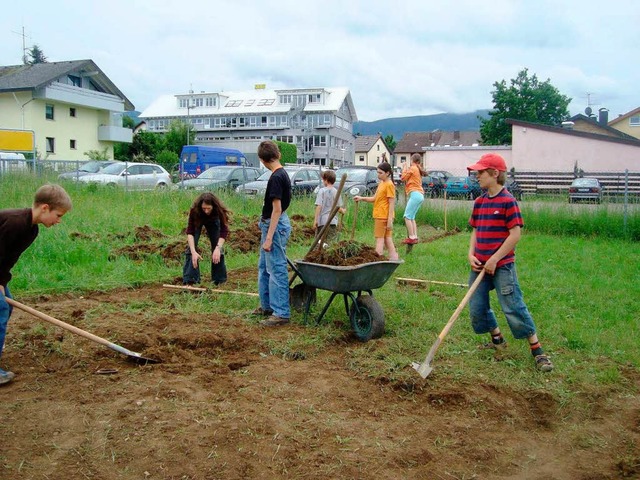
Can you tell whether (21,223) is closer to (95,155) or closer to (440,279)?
(440,279)

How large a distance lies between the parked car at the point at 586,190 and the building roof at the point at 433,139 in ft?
241

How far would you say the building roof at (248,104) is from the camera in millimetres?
69188

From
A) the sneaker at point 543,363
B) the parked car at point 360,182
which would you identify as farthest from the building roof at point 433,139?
the sneaker at point 543,363

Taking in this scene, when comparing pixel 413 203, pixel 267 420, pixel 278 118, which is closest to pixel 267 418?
pixel 267 420

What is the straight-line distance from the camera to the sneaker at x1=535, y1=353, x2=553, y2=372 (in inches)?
186

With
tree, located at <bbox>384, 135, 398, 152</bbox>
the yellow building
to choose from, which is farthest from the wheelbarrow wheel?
tree, located at <bbox>384, 135, 398, 152</bbox>

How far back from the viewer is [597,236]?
13828 millimetres

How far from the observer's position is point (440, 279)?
27.6ft

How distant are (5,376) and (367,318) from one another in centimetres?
305

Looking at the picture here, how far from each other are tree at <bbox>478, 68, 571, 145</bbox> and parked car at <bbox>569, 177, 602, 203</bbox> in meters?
39.1

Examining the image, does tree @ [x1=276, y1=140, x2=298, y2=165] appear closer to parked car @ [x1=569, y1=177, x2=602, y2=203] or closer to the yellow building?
the yellow building

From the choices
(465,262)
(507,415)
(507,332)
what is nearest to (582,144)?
(465,262)

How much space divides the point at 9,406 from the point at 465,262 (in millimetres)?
7572

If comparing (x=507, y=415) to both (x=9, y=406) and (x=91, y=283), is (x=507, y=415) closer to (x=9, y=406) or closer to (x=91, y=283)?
(x=9, y=406)
